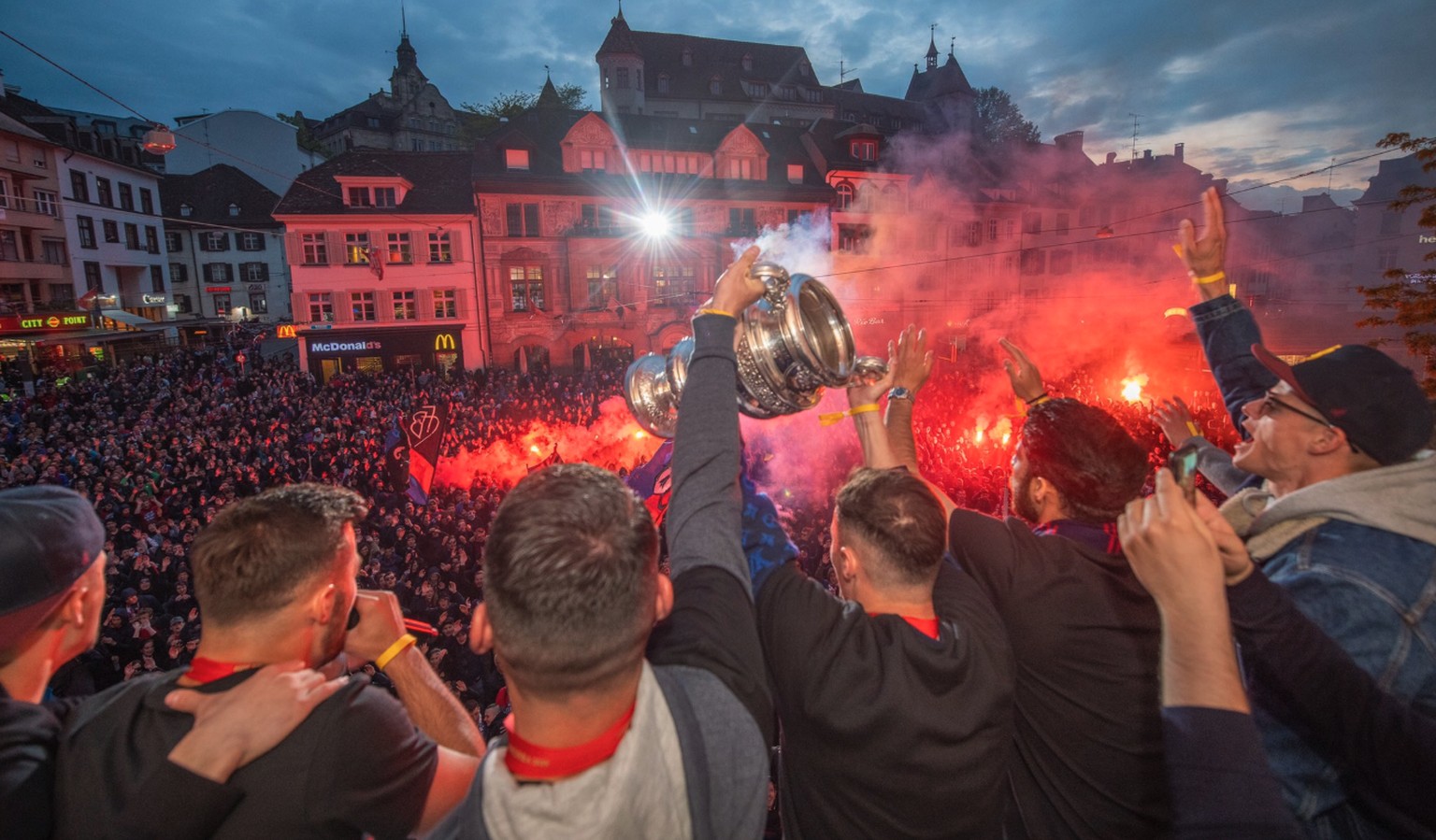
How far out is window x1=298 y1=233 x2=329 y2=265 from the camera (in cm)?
2486

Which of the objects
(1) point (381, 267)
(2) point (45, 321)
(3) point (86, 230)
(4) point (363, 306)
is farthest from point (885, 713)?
(3) point (86, 230)

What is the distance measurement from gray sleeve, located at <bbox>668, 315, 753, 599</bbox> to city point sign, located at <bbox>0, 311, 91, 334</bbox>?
33.7 m

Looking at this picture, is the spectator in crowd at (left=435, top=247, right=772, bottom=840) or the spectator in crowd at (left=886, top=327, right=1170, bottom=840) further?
the spectator in crowd at (left=886, top=327, right=1170, bottom=840)

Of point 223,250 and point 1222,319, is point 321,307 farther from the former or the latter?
point 1222,319

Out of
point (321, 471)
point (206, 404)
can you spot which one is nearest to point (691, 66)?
point (206, 404)

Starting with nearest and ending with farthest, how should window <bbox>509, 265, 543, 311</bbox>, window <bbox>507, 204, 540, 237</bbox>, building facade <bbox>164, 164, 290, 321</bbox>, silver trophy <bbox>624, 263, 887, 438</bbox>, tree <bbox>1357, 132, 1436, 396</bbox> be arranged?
silver trophy <bbox>624, 263, 887, 438</bbox> < tree <bbox>1357, 132, 1436, 396</bbox> < window <bbox>507, 204, 540, 237</bbox> < window <bbox>509, 265, 543, 311</bbox> < building facade <bbox>164, 164, 290, 321</bbox>

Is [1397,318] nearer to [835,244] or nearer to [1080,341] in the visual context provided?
[1080,341]

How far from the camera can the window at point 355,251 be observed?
994 inches

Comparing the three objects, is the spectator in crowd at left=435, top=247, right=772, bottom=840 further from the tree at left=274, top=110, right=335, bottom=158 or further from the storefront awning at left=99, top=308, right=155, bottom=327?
the tree at left=274, top=110, right=335, bottom=158

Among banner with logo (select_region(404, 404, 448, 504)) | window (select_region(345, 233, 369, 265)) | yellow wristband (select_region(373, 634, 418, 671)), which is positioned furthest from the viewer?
window (select_region(345, 233, 369, 265))

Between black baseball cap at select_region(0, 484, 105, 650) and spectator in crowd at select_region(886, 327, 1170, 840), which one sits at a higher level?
black baseball cap at select_region(0, 484, 105, 650)

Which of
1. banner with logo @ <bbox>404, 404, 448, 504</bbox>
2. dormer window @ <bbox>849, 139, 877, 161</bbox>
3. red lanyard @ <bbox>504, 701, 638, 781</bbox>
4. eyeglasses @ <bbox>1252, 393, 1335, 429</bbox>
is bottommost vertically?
banner with logo @ <bbox>404, 404, 448, 504</bbox>

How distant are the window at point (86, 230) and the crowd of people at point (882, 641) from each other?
4117 cm

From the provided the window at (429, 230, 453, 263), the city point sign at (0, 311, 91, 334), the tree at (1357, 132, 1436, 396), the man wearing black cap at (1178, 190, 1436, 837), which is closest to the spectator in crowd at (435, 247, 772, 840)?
the man wearing black cap at (1178, 190, 1436, 837)
